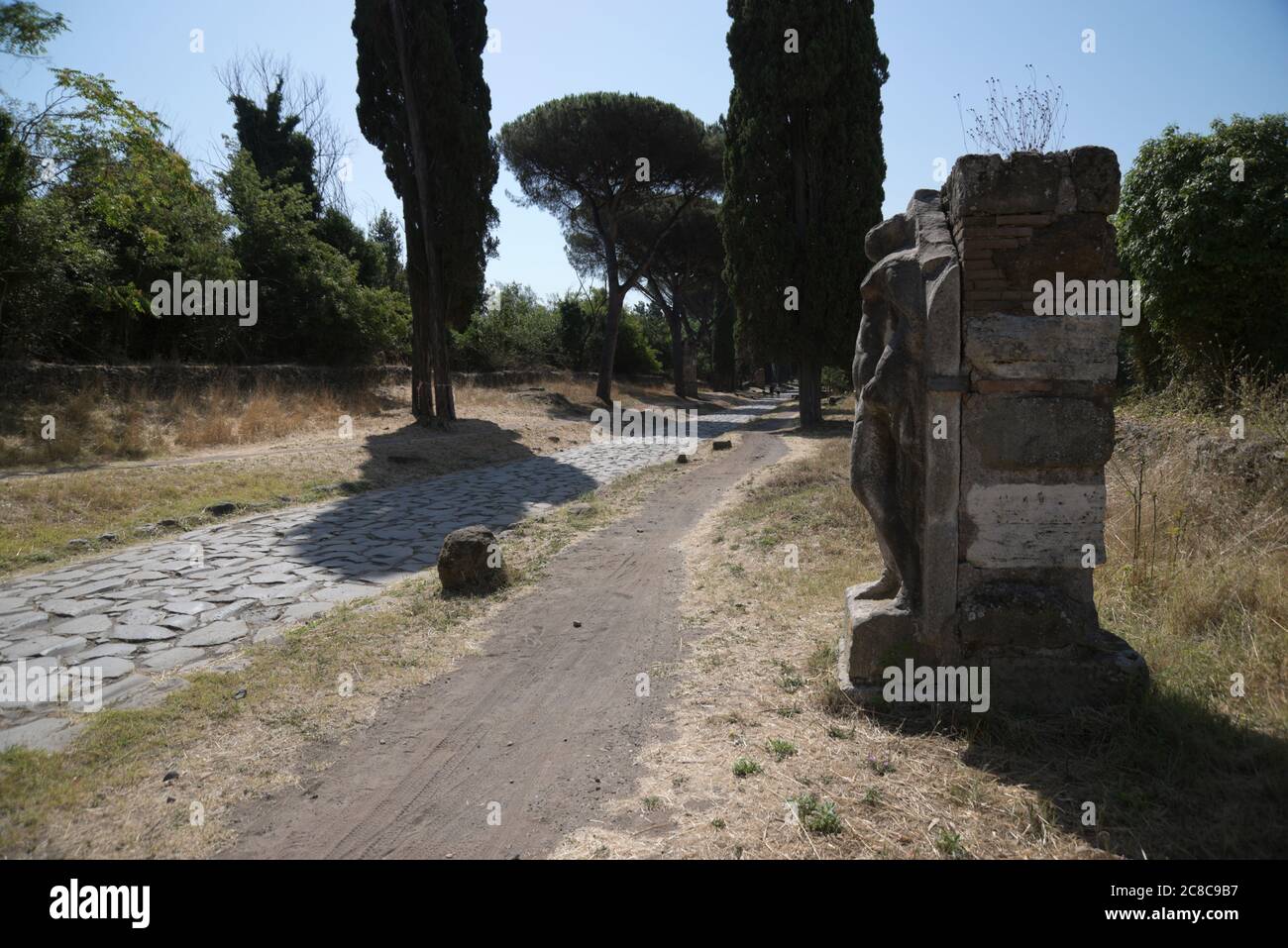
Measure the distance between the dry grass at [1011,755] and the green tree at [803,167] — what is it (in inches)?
502

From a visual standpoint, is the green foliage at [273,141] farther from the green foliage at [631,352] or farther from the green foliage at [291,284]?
the green foliage at [631,352]

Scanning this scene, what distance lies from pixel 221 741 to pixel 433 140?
48.4 ft

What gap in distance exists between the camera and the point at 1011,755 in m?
3.39

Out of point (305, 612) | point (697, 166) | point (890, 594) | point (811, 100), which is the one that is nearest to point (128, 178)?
point (305, 612)

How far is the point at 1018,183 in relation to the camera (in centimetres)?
357

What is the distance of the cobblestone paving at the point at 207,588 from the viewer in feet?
15.3

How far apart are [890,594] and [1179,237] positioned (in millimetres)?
6402

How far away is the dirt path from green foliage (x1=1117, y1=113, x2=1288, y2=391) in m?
6.42

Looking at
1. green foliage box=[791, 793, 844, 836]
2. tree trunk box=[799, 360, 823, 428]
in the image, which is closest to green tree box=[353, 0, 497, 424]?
tree trunk box=[799, 360, 823, 428]

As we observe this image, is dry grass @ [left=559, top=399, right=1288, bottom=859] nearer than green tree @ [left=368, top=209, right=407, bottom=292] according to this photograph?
Yes

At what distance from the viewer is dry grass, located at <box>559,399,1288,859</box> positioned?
2.82m

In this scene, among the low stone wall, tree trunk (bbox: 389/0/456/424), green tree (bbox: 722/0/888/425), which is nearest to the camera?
the low stone wall

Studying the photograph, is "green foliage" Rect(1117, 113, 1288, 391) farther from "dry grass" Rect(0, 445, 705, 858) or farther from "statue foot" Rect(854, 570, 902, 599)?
"dry grass" Rect(0, 445, 705, 858)

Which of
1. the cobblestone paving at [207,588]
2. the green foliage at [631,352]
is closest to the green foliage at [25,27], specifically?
the cobblestone paving at [207,588]
